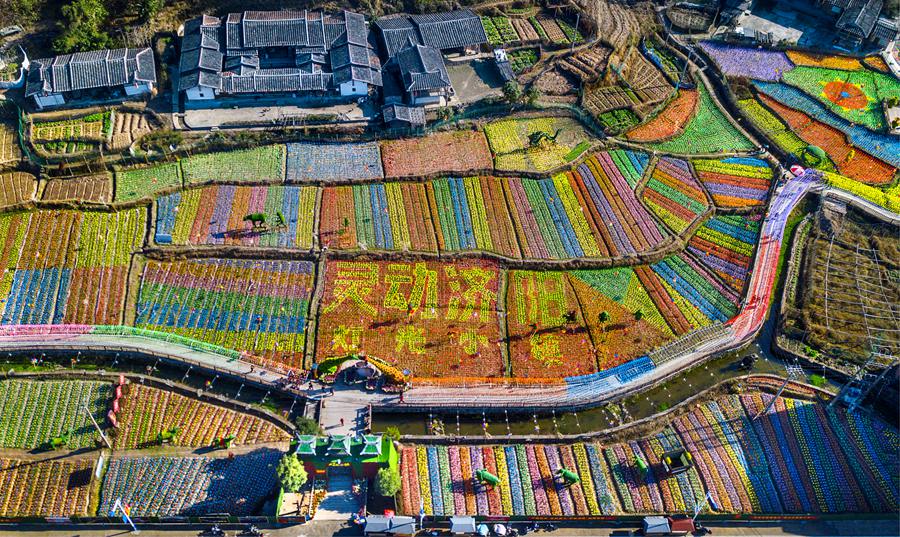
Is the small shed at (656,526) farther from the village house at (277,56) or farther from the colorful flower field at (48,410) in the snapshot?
the village house at (277,56)

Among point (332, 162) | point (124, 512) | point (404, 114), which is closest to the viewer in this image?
point (124, 512)

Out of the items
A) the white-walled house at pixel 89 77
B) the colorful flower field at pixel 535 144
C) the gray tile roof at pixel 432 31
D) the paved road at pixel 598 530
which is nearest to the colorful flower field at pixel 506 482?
the paved road at pixel 598 530

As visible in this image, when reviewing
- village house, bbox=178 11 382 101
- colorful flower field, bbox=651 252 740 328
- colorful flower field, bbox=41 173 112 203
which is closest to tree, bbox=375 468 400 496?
colorful flower field, bbox=651 252 740 328

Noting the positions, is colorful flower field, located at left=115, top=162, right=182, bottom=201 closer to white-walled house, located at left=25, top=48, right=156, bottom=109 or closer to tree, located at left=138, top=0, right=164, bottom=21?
white-walled house, located at left=25, top=48, right=156, bottom=109

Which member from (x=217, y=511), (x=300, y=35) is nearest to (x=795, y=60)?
(x=300, y=35)

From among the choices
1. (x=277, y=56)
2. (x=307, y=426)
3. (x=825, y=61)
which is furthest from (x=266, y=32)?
(x=825, y=61)

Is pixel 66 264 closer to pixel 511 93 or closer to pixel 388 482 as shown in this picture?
pixel 388 482

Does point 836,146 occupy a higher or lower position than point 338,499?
higher

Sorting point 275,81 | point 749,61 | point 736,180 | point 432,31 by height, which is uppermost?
point 432,31
